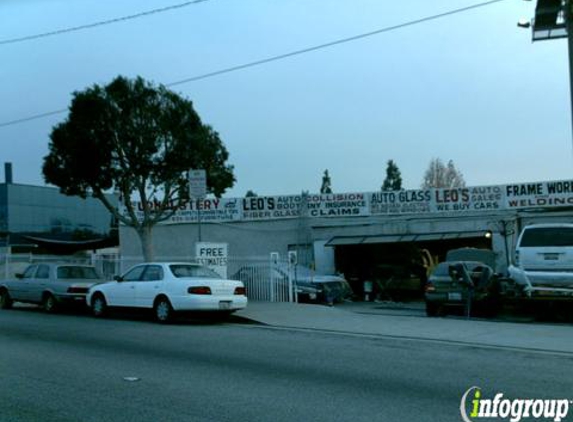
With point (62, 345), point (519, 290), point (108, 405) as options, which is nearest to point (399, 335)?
point (519, 290)

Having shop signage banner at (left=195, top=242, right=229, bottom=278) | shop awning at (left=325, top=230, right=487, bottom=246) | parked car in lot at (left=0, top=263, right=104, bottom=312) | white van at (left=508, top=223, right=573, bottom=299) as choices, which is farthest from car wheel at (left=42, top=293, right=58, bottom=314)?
white van at (left=508, top=223, right=573, bottom=299)

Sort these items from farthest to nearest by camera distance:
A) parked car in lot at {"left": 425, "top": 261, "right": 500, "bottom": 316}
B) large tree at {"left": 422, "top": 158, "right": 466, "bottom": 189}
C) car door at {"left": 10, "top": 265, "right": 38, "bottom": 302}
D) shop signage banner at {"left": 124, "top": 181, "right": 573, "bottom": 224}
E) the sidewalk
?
1. large tree at {"left": 422, "top": 158, "right": 466, "bottom": 189}
2. shop signage banner at {"left": 124, "top": 181, "right": 573, "bottom": 224}
3. car door at {"left": 10, "top": 265, "right": 38, "bottom": 302}
4. parked car in lot at {"left": 425, "top": 261, "right": 500, "bottom": 316}
5. the sidewalk

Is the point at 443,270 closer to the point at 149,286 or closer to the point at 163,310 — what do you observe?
the point at 163,310

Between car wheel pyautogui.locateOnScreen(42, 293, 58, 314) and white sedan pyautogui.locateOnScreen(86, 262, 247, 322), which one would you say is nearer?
white sedan pyautogui.locateOnScreen(86, 262, 247, 322)

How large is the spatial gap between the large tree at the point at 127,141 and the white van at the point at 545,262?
29.7ft

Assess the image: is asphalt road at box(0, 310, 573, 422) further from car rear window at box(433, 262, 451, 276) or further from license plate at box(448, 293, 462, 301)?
car rear window at box(433, 262, 451, 276)

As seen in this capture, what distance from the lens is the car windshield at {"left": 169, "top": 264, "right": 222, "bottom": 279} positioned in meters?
15.9

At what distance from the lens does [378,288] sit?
77.2 ft

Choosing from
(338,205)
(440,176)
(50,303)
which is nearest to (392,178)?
(440,176)

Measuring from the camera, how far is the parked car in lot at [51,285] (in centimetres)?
1853

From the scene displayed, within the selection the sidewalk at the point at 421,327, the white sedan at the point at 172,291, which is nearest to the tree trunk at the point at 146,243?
the white sedan at the point at 172,291

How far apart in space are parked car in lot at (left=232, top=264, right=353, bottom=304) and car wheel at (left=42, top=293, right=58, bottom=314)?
5.37m

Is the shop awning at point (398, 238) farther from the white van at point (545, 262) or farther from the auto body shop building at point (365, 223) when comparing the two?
the white van at point (545, 262)

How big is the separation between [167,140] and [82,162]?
8.09ft
